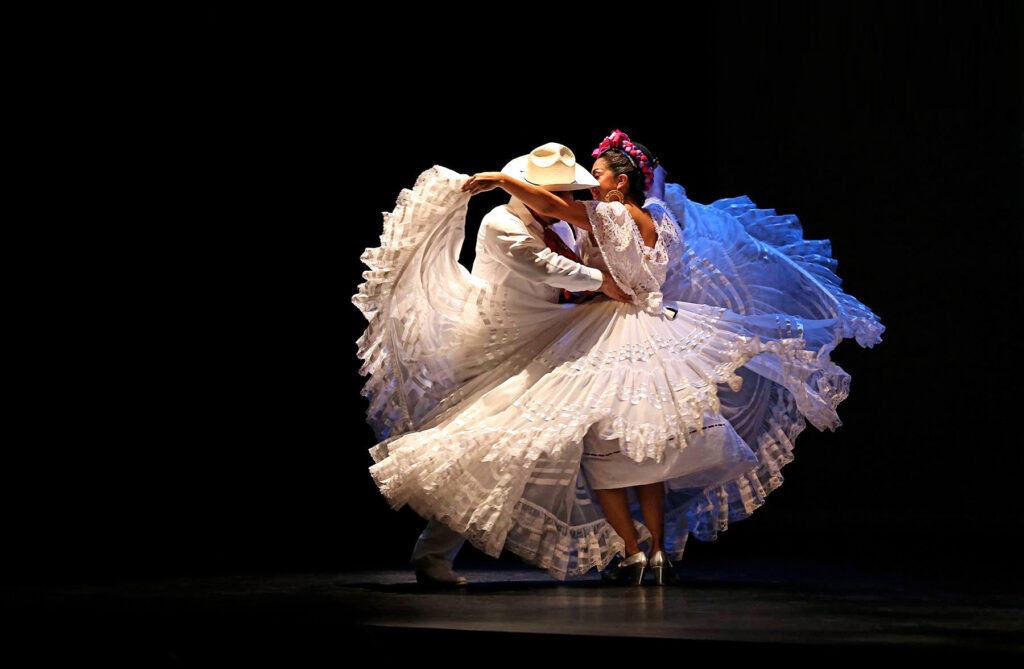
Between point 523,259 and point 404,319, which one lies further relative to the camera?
→ point 404,319

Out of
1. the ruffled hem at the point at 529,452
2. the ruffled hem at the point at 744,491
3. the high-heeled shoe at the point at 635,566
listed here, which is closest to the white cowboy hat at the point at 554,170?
the ruffled hem at the point at 529,452

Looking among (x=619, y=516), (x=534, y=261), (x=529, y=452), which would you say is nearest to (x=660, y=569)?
(x=619, y=516)

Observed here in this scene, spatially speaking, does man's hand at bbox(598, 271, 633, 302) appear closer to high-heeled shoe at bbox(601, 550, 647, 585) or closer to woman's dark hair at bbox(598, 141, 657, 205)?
woman's dark hair at bbox(598, 141, 657, 205)

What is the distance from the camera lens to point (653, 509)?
3387mm

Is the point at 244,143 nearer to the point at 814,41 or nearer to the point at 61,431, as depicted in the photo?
the point at 61,431

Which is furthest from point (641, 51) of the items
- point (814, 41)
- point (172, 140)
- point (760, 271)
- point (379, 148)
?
point (172, 140)

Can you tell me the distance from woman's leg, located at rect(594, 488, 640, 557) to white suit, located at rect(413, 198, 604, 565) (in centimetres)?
39

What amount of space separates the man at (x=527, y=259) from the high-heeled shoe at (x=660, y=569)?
0.50 metres

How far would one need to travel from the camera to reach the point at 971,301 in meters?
4.71

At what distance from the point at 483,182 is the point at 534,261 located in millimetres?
254

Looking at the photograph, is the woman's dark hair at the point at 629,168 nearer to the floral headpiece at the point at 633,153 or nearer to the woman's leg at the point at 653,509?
the floral headpiece at the point at 633,153

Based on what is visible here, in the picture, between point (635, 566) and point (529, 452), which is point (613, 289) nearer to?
point (529, 452)

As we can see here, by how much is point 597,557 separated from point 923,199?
7.33 ft

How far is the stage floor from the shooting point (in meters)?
2.27
